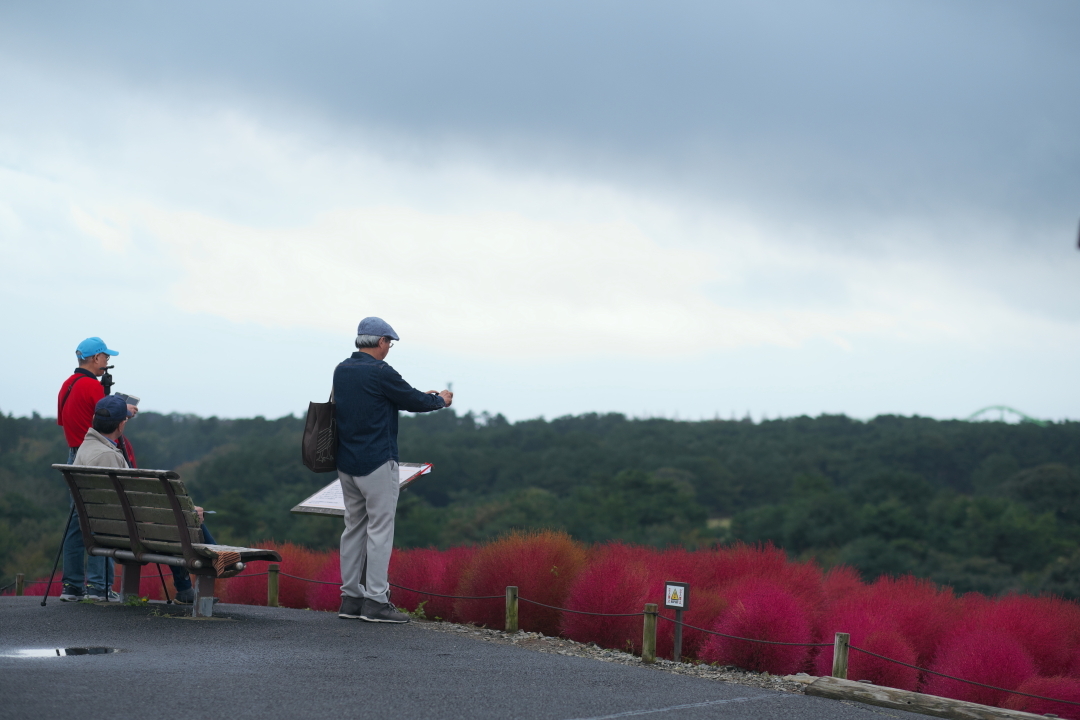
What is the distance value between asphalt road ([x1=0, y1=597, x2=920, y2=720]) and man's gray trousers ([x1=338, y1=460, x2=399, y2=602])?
29cm

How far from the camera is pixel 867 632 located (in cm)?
754

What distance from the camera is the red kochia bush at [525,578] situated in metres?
8.03

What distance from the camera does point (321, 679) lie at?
5.38m

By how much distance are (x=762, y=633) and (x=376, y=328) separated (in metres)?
3.25

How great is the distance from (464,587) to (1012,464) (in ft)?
284

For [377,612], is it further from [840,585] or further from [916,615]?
[840,585]

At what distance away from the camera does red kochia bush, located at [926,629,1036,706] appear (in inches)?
274

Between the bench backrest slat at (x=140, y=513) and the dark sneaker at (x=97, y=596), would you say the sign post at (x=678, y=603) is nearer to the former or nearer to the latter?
the bench backrest slat at (x=140, y=513)

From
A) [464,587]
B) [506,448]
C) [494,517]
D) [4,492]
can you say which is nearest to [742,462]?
[506,448]

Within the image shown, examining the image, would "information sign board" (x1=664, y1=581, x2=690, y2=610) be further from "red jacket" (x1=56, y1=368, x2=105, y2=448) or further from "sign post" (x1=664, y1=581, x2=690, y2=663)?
"red jacket" (x1=56, y1=368, x2=105, y2=448)

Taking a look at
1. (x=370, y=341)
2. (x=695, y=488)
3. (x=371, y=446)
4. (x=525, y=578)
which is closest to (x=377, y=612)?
(x=371, y=446)

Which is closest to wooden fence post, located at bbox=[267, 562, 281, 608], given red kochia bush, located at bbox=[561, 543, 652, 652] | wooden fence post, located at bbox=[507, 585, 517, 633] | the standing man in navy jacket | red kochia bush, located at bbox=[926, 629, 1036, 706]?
the standing man in navy jacket

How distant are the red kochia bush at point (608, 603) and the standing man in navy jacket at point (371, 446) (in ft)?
4.47

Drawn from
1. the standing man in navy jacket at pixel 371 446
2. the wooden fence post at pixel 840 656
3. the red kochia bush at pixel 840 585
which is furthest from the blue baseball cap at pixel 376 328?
the red kochia bush at pixel 840 585
